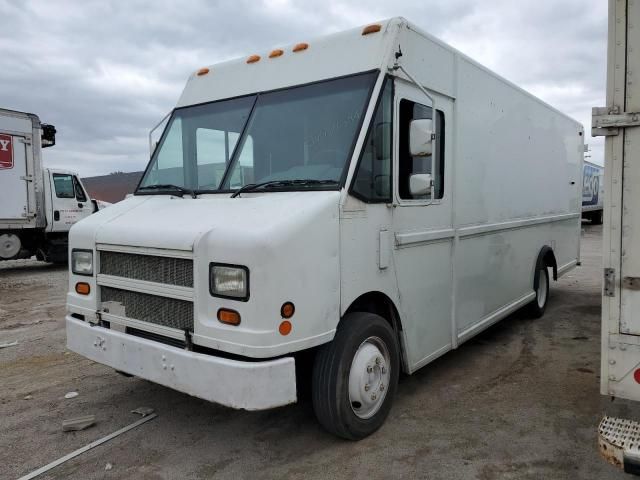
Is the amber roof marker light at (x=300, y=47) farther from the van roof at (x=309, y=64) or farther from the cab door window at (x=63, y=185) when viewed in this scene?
the cab door window at (x=63, y=185)

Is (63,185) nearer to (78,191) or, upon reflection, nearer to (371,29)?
(78,191)

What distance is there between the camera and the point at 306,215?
126 inches

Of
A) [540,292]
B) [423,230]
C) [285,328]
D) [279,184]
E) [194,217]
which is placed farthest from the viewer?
[540,292]

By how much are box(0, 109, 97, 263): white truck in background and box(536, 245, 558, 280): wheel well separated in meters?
11.3

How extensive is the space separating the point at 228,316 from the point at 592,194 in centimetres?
2783

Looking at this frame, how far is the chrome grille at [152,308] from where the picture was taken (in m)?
3.38

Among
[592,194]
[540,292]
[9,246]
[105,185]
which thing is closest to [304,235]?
[540,292]

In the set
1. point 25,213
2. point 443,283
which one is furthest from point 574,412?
point 25,213

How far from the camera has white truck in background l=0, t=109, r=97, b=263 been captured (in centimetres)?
1218

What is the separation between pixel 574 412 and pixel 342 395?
6.76ft

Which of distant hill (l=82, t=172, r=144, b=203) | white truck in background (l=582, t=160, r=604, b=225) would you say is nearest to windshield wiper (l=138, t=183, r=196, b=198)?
distant hill (l=82, t=172, r=144, b=203)

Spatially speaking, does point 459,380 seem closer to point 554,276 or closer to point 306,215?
point 306,215

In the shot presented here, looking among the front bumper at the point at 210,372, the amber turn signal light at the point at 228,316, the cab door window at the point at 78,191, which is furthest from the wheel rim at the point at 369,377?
the cab door window at the point at 78,191

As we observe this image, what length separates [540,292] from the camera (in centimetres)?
741
